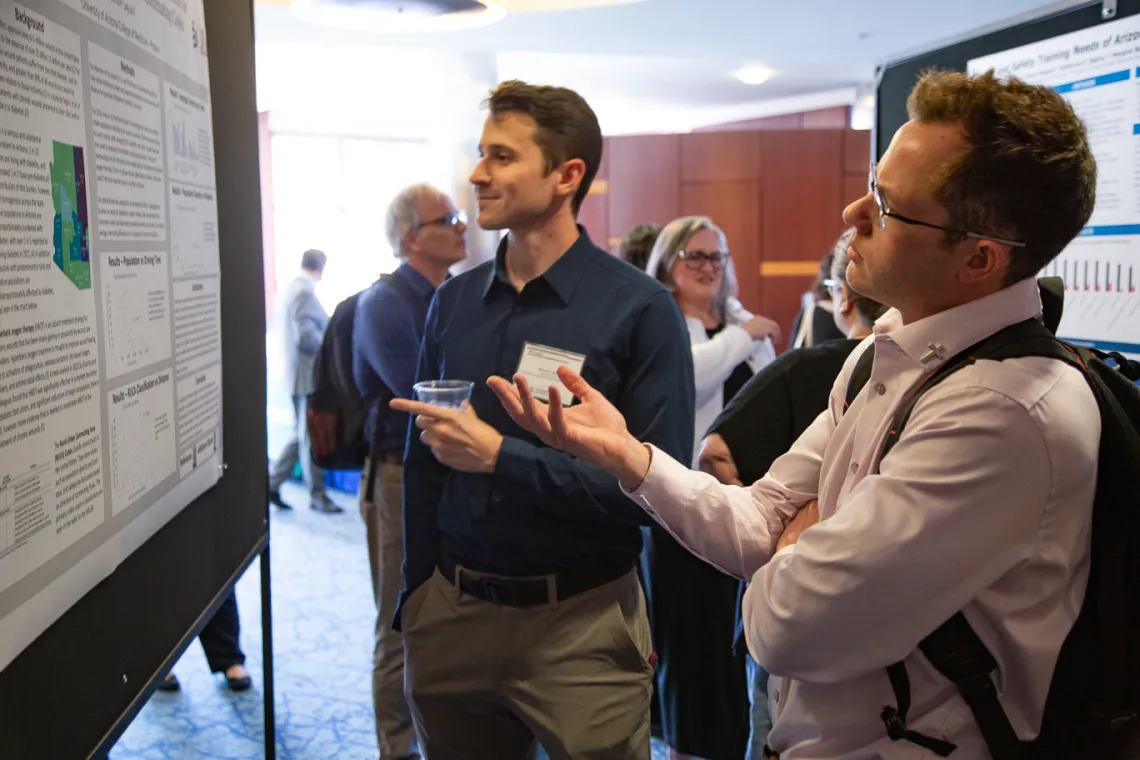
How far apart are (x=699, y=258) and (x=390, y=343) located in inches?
44.9

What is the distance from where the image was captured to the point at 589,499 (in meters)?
1.68

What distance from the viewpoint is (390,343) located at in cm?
283

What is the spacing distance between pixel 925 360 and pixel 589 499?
0.78 meters

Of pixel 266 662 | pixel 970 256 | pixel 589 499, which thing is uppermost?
pixel 970 256

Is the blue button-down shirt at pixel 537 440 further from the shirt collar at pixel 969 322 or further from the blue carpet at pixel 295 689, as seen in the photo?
the blue carpet at pixel 295 689

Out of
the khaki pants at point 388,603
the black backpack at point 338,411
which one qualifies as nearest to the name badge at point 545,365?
the khaki pants at point 388,603

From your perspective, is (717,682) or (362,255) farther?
(362,255)

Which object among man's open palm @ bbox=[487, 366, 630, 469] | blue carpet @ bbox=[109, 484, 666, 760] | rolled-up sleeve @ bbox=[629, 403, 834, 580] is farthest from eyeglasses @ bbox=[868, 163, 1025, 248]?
blue carpet @ bbox=[109, 484, 666, 760]

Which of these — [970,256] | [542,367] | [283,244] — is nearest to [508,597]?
[542,367]

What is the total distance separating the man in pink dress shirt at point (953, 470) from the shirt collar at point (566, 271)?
2.67ft

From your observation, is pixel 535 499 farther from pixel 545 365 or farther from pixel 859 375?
pixel 859 375

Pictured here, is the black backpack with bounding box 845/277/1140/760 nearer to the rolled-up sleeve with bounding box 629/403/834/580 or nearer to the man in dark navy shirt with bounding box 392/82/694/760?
the rolled-up sleeve with bounding box 629/403/834/580

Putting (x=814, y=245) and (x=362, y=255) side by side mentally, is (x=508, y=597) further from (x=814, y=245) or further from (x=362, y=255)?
(x=362, y=255)

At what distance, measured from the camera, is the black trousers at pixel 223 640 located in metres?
3.42
